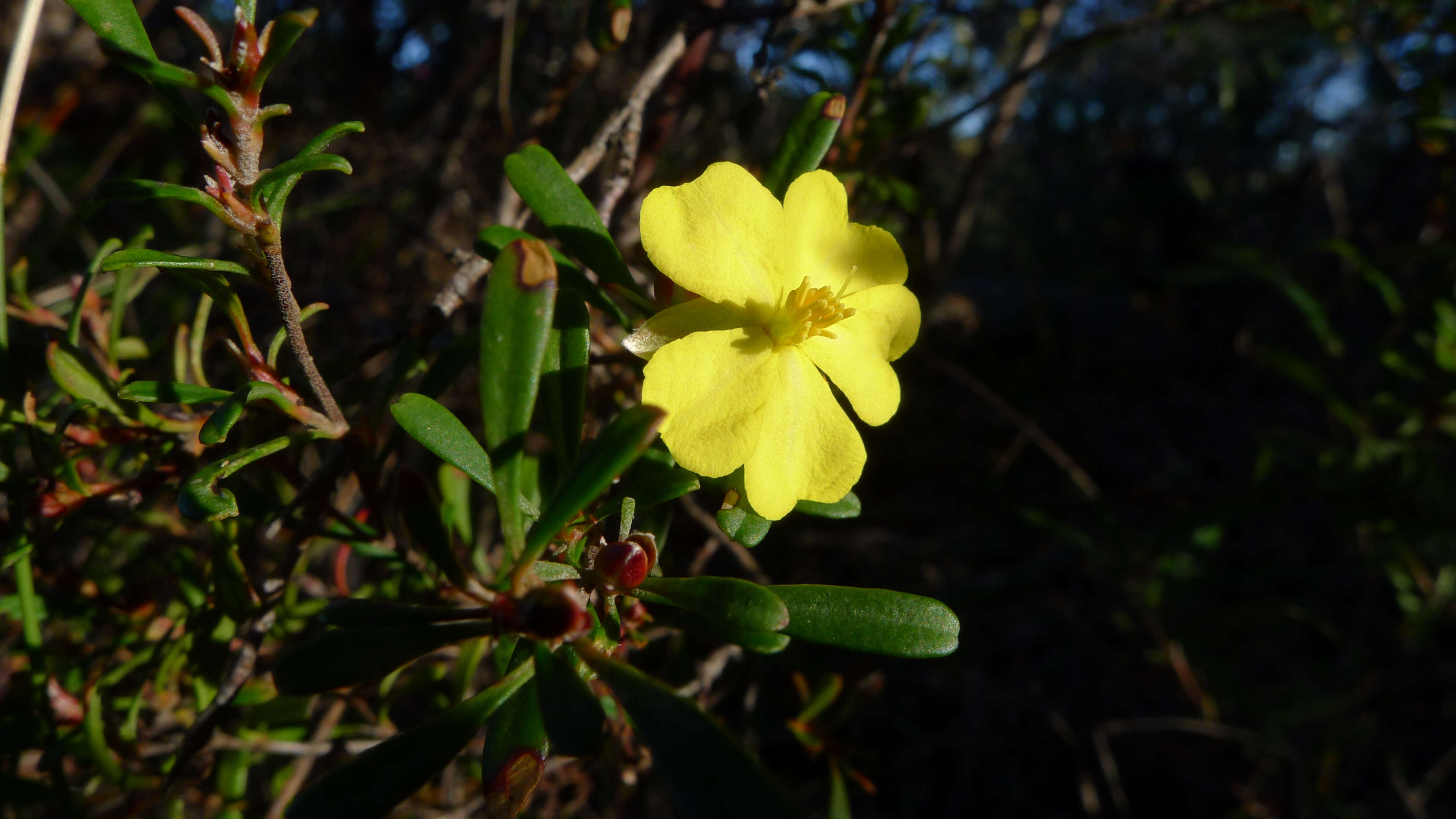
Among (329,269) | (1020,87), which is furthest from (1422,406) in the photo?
(329,269)

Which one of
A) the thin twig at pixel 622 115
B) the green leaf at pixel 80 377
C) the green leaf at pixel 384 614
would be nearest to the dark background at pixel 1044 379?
the thin twig at pixel 622 115

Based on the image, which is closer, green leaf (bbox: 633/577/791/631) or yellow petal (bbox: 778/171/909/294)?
green leaf (bbox: 633/577/791/631)

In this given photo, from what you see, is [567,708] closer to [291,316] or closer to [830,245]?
[291,316]

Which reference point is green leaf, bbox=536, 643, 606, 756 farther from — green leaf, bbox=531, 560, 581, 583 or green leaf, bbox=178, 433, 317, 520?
green leaf, bbox=178, 433, 317, 520

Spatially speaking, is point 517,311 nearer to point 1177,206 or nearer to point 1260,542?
point 1260,542

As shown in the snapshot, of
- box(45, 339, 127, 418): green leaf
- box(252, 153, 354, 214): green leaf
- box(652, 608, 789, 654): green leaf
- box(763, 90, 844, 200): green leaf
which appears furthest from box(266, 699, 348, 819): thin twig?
box(763, 90, 844, 200): green leaf

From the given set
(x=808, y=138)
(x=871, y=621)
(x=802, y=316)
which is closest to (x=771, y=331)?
(x=802, y=316)

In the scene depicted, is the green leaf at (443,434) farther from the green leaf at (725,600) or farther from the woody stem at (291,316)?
the green leaf at (725,600)
